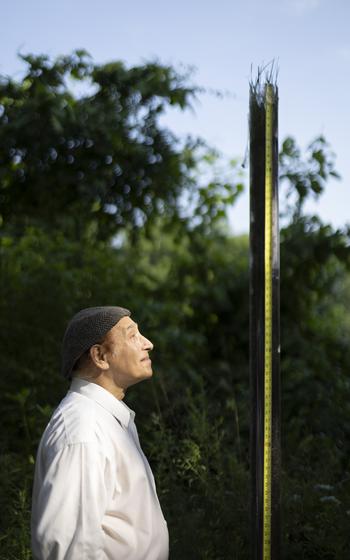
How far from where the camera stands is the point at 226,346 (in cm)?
757

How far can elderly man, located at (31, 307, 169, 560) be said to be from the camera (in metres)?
2.19

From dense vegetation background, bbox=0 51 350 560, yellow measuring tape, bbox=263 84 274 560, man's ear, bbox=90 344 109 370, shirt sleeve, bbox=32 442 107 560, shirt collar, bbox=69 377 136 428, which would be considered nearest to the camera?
shirt sleeve, bbox=32 442 107 560

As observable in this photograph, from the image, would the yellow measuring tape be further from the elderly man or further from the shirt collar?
the shirt collar

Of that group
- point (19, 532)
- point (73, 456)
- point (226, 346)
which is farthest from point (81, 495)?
point (226, 346)

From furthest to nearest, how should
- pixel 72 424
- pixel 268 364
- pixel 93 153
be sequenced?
pixel 93 153
pixel 268 364
pixel 72 424

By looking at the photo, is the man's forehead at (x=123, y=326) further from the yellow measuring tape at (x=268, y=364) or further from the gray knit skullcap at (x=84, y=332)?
the yellow measuring tape at (x=268, y=364)

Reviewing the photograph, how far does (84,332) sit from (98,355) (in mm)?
84

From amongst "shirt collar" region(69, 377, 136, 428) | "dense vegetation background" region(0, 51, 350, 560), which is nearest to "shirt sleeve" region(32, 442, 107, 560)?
"shirt collar" region(69, 377, 136, 428)

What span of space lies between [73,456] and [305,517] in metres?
2.20

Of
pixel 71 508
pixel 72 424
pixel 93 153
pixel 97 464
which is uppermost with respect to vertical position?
pixel 93 153

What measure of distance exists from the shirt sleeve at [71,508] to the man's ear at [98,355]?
15.0 inches

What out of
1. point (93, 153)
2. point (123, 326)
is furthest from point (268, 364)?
point (93, 153)

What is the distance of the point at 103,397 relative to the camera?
2.50m

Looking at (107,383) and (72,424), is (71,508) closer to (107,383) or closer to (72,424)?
(72,424)
